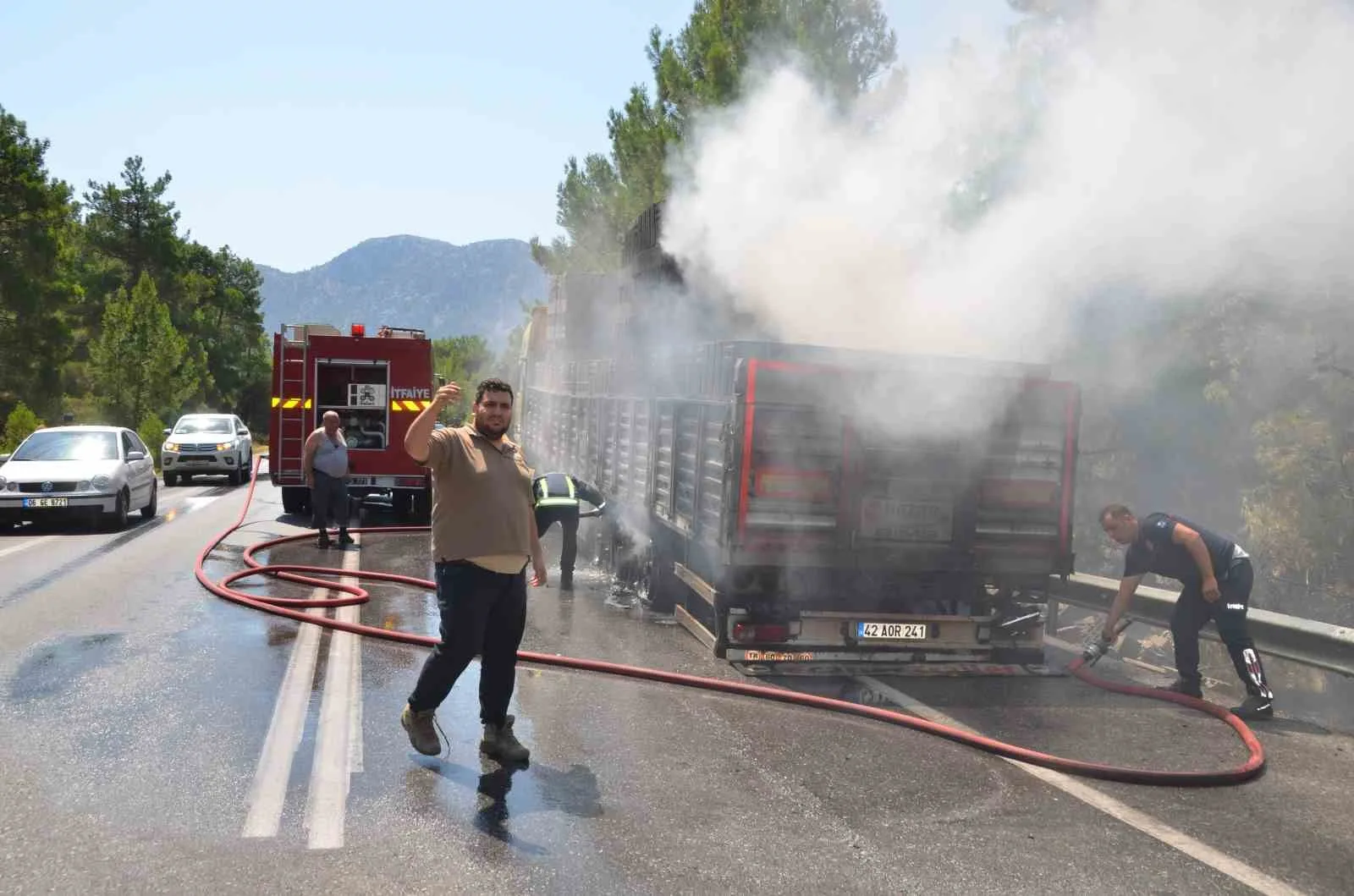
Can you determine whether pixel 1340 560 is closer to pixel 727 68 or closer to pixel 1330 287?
pixel 1330 287

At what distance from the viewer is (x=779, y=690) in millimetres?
6875

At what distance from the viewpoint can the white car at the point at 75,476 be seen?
50.0 ft

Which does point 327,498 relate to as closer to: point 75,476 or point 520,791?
point 75,476

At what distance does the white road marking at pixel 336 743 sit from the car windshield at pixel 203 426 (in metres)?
20.2

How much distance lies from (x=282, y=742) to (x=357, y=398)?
1242cm

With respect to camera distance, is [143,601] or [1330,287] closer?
[143,601]

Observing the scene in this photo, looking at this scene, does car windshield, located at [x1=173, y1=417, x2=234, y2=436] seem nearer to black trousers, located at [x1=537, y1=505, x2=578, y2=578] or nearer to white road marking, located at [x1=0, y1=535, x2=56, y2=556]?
white road marking, located at [x1=0, y1=535, x2=56, y2=556]

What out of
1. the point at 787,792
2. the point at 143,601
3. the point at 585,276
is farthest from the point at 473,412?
the point at 585,276

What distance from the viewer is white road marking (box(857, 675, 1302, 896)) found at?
14.0 ft

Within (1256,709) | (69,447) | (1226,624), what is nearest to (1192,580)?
(1226,624)

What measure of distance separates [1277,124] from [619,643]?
5.87 m

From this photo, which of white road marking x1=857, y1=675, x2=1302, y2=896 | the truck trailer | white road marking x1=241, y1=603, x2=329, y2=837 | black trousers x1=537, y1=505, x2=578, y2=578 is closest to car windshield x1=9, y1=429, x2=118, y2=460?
black trousers x1=537, y1=505, x2=578, y2=578

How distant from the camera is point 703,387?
8328 millimetres

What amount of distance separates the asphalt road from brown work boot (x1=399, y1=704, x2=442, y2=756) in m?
0.10
